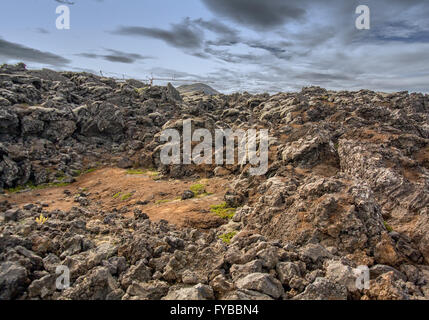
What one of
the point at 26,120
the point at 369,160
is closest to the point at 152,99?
the point at 26,120

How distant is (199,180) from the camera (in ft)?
96.3

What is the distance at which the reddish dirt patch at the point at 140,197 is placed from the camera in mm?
19656

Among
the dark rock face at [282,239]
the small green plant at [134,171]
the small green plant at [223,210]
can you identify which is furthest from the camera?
the small green plant at [134,171]

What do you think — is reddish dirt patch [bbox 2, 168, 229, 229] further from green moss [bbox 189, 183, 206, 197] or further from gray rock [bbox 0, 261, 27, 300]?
gray rock [bbox 0, 261, 27, 300]

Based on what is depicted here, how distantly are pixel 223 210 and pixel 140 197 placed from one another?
9928mm

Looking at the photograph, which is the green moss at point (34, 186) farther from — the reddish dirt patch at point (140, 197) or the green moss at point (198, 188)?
the green moss at point (198, 188)

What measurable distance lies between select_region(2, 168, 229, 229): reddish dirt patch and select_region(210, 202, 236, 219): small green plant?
1.67 ft

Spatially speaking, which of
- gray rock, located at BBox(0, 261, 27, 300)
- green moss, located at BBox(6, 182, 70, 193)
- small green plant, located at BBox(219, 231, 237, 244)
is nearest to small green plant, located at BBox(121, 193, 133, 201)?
green moss, located at BBox(6, 182, 70, 193)

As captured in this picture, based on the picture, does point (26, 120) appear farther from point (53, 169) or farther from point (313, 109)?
point (313, 109)

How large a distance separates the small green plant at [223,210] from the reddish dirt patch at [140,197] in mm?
508

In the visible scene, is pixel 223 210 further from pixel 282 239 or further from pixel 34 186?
pixel 34 186

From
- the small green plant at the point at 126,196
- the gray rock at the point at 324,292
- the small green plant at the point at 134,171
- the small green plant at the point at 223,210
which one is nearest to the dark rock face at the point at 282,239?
the gray rock at the point at 324,292

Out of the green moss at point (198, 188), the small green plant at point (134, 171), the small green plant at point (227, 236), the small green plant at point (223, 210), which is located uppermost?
the small green plant at point (134, 171)
